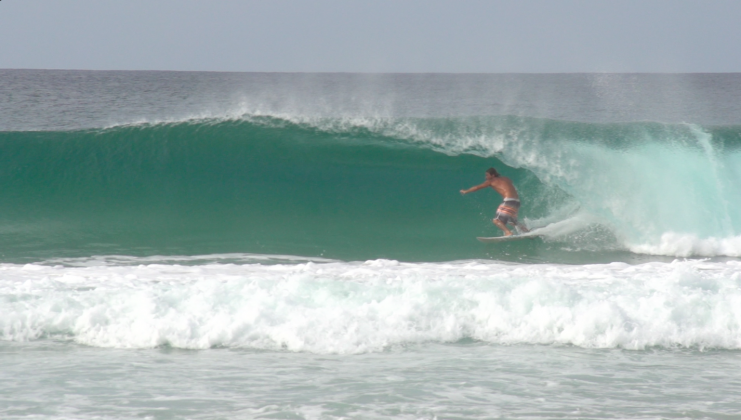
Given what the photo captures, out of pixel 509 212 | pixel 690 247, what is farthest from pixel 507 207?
pixel 690 247

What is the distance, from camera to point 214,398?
387 cm

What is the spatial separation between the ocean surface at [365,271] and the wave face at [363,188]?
0.04 metres

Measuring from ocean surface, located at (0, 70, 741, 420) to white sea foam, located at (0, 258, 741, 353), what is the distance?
0.07 ft

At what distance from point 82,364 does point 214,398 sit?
1.15m

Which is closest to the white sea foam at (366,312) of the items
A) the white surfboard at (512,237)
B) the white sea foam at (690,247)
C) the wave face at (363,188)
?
the wave face at (363,188)

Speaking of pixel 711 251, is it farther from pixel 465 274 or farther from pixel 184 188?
pixel 184 188

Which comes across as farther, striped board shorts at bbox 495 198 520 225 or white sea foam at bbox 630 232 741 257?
striped board shorts at bbox 495 198 520 225

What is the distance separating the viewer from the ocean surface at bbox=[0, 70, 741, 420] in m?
4.04

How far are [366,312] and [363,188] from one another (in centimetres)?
559

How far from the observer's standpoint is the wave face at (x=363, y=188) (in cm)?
871

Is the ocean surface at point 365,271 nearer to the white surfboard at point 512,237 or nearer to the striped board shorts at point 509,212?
the white surfboard at point 512,237

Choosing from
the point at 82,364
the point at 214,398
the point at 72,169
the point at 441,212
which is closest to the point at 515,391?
the point at 214,398

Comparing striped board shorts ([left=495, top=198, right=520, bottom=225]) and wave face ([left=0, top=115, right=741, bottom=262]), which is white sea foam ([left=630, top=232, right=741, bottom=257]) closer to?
wave face ([left=0, top=115, right=741, bottom=262])

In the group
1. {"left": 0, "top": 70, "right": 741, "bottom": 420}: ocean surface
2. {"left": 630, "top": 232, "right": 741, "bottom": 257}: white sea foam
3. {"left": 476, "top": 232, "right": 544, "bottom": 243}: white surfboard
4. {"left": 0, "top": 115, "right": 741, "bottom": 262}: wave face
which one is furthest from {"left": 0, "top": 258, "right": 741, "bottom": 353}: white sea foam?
{"left": 630, "top": 232, "right": 741, "bottom": 257}: white sea foam
